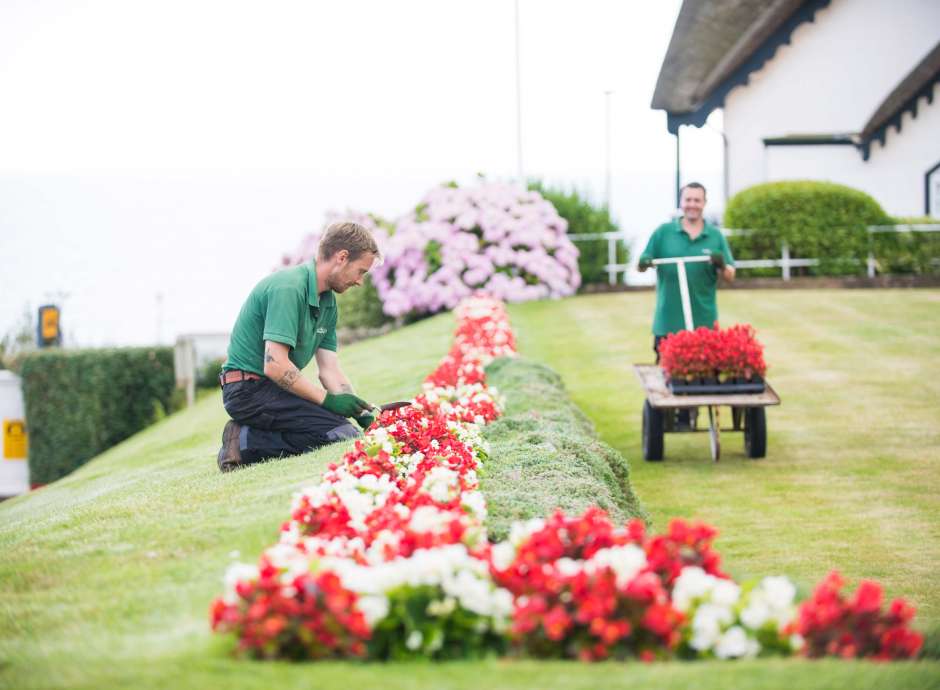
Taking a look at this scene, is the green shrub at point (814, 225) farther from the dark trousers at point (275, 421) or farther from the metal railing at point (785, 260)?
the dark trousers at point (275, 421)

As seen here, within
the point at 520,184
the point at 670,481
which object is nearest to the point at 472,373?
the point at 670,481

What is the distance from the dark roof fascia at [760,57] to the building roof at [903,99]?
8.88ft

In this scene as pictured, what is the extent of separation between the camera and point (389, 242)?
24.9 m

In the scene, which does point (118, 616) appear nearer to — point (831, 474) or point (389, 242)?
point (831, 474)

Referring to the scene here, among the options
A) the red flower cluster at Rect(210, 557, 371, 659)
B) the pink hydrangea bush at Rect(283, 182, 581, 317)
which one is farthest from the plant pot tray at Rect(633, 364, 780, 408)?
the pink hydrangea bush at Rect(283, 182, 581, 317)

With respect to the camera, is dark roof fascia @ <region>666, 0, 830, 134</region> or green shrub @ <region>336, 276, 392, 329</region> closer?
green shrub @ <region>336, 276, 392, 329</region>

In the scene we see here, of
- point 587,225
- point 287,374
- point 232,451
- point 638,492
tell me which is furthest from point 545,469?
point 587,225

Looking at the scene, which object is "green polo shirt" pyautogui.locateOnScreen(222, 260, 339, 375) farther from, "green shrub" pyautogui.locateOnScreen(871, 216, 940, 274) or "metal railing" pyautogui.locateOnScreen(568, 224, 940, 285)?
"green shrub" pyautogui.locateOnScreen(871, 216, 940, 274)

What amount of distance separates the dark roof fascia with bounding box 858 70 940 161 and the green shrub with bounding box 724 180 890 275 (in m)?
3.98

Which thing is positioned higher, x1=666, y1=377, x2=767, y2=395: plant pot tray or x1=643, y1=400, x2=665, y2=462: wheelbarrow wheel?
x1=666, y1=377, x2=767, y2=395: plant pot tray

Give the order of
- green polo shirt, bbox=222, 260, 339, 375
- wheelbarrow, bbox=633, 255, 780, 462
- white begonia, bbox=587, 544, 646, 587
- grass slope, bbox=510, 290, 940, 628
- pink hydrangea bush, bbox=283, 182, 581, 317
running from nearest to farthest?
white begonia, bbox=587, 544, 646, 587 → green polo shirt, bbox=222, 260, 339, 375 → grass slope, bbox=510, 290, 940, 628 → wheelbarrow, bbox=633, 255, 780, 462 → pink hydrangea bush, bbox=283, 182, 581, 317

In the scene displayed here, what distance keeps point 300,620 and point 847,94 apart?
28.4 metres

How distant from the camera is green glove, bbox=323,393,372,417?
7.70m

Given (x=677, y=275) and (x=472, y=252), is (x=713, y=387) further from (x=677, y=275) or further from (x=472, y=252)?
(x=472, y=252)
